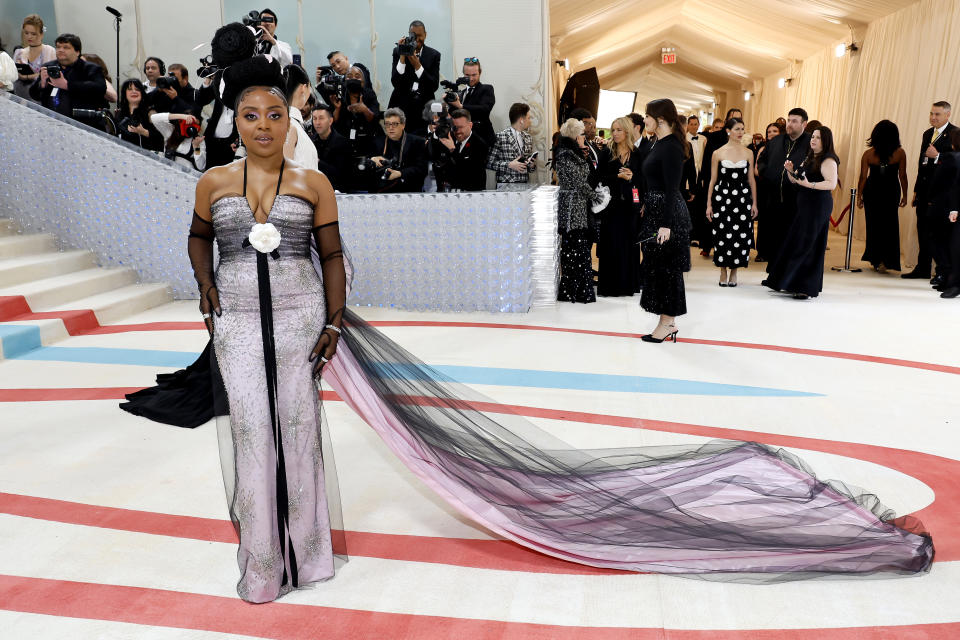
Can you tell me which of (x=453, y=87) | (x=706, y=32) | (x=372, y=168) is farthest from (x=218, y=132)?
(x=706, y=32)

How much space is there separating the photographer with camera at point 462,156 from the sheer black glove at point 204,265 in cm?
437

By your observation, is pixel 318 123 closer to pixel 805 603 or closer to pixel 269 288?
pixel 269 288

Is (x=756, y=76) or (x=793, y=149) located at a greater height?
(x=756, y=76)

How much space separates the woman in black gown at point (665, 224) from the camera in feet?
14.9

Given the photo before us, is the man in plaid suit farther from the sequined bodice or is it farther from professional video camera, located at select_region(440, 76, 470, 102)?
A: the sequined bodice

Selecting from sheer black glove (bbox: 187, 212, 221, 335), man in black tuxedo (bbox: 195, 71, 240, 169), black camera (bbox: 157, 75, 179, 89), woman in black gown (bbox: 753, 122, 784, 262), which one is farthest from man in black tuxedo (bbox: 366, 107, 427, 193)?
sheer black glove (bbox: 187, 212, 221, 335)

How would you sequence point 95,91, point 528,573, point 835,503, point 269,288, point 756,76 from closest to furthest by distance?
point 269,288 → point 528,573 → point 835,503 → point 95,91 → point 756,76

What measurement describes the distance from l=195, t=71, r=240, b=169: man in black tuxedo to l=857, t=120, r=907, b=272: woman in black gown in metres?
5.96

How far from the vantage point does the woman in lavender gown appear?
2012mm

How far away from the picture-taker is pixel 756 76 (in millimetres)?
18219

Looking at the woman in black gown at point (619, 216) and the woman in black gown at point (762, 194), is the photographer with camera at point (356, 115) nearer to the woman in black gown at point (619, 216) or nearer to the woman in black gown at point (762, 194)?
the woman in black gown at point (619, 216)

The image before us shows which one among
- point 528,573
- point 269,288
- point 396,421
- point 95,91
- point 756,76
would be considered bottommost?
point 528,573

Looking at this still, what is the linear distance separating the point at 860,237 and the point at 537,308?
731 centimetres

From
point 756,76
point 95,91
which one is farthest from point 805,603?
point 756,76
